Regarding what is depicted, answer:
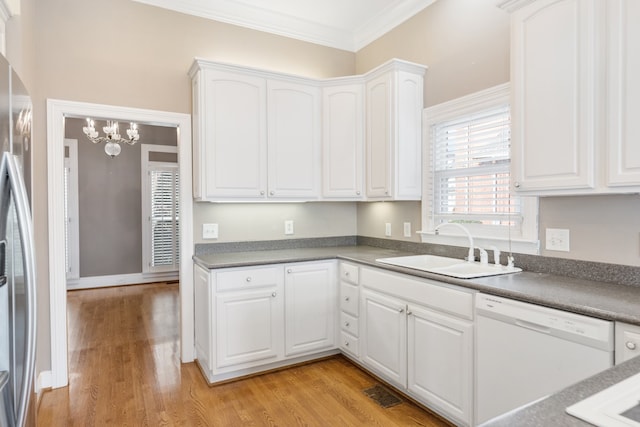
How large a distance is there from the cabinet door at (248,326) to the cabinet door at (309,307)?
0.09 metres

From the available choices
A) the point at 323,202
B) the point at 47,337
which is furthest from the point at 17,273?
the point at 323,202

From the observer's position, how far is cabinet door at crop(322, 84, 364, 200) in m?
3.29

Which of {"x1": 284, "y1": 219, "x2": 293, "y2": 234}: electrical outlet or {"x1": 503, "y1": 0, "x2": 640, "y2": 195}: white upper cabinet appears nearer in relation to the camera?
{"x1": 503, "y1": 0, "x2": 640, "y2": 195}: white upper cabinet

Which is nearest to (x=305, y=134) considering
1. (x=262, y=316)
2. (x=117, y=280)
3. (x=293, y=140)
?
(x=293, y=140)

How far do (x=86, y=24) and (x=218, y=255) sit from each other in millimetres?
1980

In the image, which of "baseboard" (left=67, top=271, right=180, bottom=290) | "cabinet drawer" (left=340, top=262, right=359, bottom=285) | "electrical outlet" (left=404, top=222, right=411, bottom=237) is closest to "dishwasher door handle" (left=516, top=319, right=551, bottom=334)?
"cabinet drawer" (left=340, top=262, right=359, bottom=285)

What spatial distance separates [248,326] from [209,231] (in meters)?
0.90

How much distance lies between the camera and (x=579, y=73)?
1732mm

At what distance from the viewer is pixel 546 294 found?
5.53 feet

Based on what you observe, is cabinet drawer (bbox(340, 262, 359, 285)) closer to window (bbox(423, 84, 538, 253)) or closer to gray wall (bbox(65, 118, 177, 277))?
window (bbox(423, 84, 538, 253))

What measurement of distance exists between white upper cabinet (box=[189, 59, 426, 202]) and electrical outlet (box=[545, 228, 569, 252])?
104 cm

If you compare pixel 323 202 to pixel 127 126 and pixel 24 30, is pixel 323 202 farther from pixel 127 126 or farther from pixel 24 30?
pixel 127 126

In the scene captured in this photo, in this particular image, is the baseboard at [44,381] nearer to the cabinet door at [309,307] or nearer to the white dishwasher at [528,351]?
the cabinet door at [309,307]

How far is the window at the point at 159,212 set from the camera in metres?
6.13
